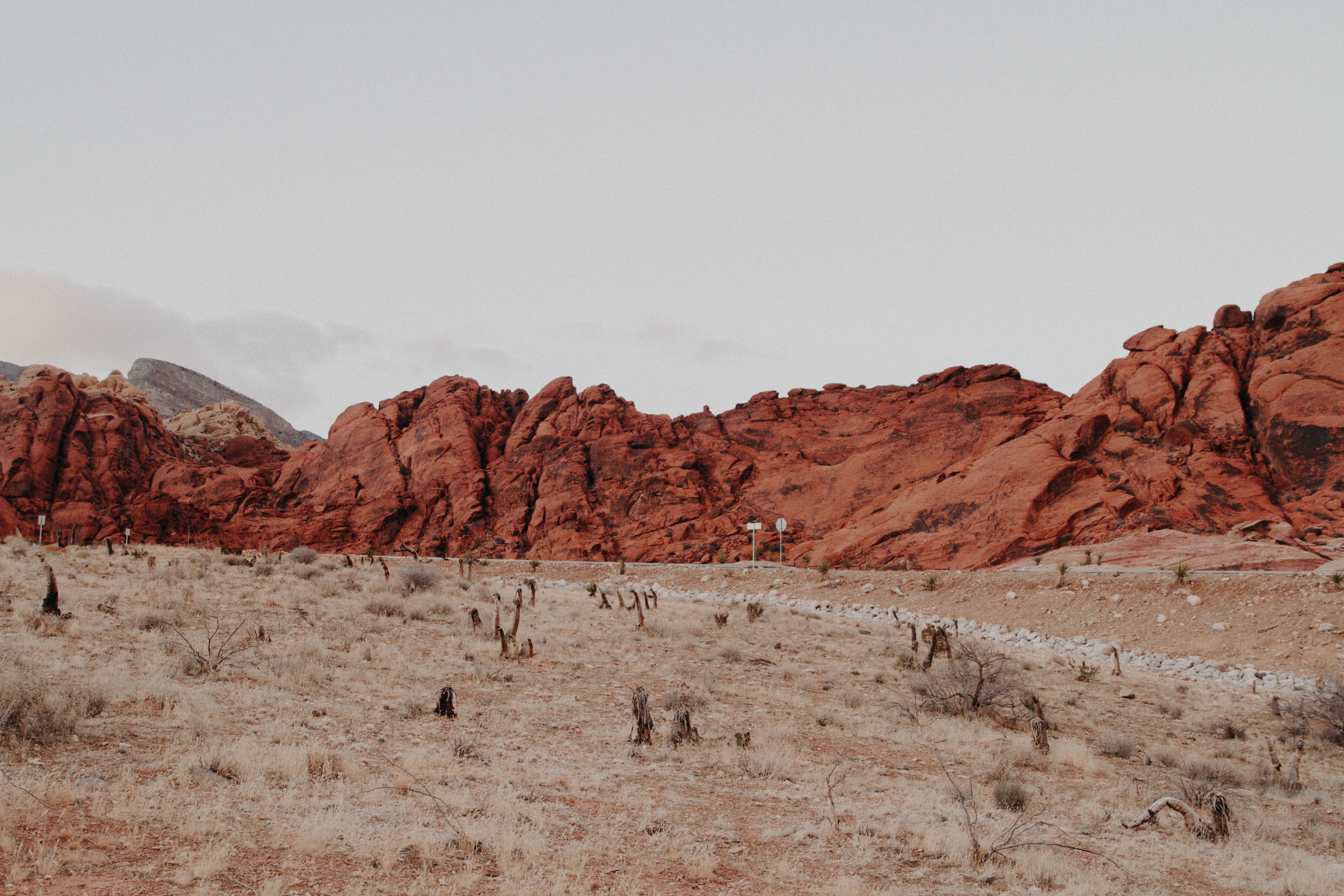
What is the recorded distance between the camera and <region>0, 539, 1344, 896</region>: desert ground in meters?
5.91

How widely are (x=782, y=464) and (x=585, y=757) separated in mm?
51748

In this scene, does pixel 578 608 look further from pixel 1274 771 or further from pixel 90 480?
pixel 90 480

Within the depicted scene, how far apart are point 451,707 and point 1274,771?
506 inches

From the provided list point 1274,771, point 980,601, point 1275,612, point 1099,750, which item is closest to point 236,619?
point 1099,750

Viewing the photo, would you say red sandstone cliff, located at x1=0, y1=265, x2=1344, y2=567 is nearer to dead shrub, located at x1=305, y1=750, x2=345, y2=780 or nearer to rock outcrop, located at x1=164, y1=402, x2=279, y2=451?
rock outcrop, located at x1=164, y1=402, x2=279, y2=451

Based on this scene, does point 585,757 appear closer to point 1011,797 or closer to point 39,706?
point 1011,797

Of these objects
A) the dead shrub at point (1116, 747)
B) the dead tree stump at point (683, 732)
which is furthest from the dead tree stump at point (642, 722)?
the dead shrub at point (1116, 747)

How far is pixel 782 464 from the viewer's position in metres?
60.2

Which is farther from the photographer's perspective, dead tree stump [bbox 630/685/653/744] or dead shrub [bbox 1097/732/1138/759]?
dead shrub [bbox 1097/732/1138/759]

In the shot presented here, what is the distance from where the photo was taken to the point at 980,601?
29547mm

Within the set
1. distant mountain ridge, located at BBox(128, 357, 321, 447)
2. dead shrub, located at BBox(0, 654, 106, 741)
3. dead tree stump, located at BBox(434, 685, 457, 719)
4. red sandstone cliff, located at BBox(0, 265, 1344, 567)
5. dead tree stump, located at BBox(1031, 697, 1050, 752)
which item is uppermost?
distant mountain ridge, located at BBox(128, 357, 321, 447)

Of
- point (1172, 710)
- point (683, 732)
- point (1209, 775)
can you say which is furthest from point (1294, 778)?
point (683, 732)

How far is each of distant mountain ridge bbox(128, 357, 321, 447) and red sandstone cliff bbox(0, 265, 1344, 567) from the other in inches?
2034

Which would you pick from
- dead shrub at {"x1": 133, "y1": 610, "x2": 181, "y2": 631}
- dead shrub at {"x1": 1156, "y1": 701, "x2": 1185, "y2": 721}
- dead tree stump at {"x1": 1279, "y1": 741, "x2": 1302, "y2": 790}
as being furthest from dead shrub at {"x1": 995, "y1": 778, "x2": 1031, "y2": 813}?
dead shrub at {"x1": 133, "y1": 610, "x2": 181, "y2": 631}
